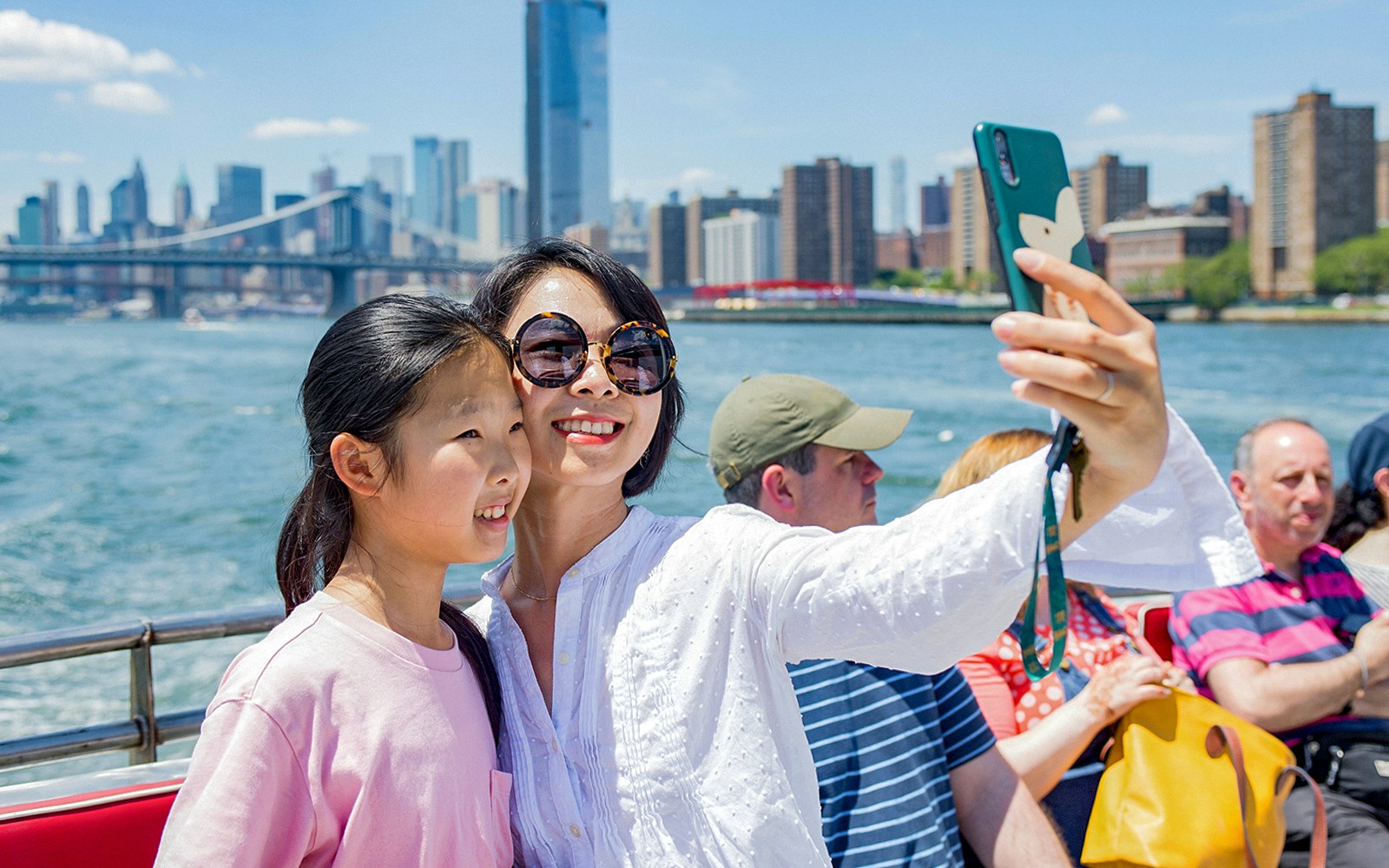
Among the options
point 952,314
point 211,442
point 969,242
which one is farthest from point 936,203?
point 211,442

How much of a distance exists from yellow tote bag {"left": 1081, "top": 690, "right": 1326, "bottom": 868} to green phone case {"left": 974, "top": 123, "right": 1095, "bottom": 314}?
1.11 metres

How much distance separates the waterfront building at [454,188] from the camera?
90.7 m

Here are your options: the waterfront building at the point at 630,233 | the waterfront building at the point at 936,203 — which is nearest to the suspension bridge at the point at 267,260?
the waterfront building at the point at 630,233

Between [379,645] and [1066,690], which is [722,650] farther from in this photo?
[1066,690]

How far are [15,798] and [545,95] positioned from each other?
9495 cm

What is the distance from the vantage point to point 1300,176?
66.5m

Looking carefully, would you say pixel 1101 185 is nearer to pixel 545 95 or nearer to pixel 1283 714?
pixel 545 95

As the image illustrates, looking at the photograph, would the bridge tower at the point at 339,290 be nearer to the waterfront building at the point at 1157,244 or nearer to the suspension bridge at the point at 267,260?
the suspension bridge at the point at 267,260

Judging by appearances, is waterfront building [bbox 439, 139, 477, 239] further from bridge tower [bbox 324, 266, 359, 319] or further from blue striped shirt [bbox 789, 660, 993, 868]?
A: blue striped shirt [bbox 789, 660, 993, 868]

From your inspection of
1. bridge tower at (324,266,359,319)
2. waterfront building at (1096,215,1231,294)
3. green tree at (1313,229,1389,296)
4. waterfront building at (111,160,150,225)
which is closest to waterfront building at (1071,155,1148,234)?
waterfront building at (1096,215,1231,294)

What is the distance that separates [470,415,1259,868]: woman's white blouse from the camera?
93 centimetres

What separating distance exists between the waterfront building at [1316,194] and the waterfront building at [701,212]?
2957 centimetres

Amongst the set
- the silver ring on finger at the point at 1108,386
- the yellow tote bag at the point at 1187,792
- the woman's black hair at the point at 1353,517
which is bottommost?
the yellow tote bag at the point at 1187,792

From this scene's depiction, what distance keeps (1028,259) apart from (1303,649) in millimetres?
1818
